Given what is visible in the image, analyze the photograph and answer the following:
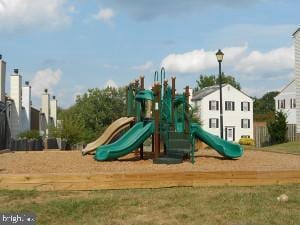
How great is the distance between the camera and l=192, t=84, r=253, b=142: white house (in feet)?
205

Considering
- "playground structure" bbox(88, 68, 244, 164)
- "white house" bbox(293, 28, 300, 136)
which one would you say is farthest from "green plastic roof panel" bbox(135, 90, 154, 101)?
"white house" bbox(293, 28, 300, 136)

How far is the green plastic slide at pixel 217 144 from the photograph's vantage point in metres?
14.8

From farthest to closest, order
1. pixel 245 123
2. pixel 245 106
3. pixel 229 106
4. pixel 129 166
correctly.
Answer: pixel 245 106 < pixel 245 123 < pixel 229 106 < pixel 129 166

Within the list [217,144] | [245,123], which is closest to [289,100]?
[245,123]

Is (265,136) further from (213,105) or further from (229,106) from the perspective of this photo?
(229,106)

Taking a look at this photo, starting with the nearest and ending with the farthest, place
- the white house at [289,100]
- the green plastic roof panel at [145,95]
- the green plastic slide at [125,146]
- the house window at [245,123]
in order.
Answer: the green plastic slide at [125,146] < the green plastic roof panel at [145,95] < the white house at [289,100] < the house window at [245,123]

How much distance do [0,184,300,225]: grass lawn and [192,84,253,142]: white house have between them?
53.1 meters

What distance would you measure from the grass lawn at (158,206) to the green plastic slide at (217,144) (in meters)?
5.69

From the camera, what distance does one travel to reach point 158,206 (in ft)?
25.6

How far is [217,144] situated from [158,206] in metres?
7.52

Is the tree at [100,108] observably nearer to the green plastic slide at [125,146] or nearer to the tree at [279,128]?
the tree at [279,128]

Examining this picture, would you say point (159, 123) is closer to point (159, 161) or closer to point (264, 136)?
point (159, 161)

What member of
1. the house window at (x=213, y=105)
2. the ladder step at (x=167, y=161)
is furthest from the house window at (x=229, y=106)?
the ladder step at (x=167, y=161)

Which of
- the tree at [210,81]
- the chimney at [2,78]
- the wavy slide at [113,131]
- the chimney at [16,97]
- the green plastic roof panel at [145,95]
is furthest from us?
the tree at [210,81]
